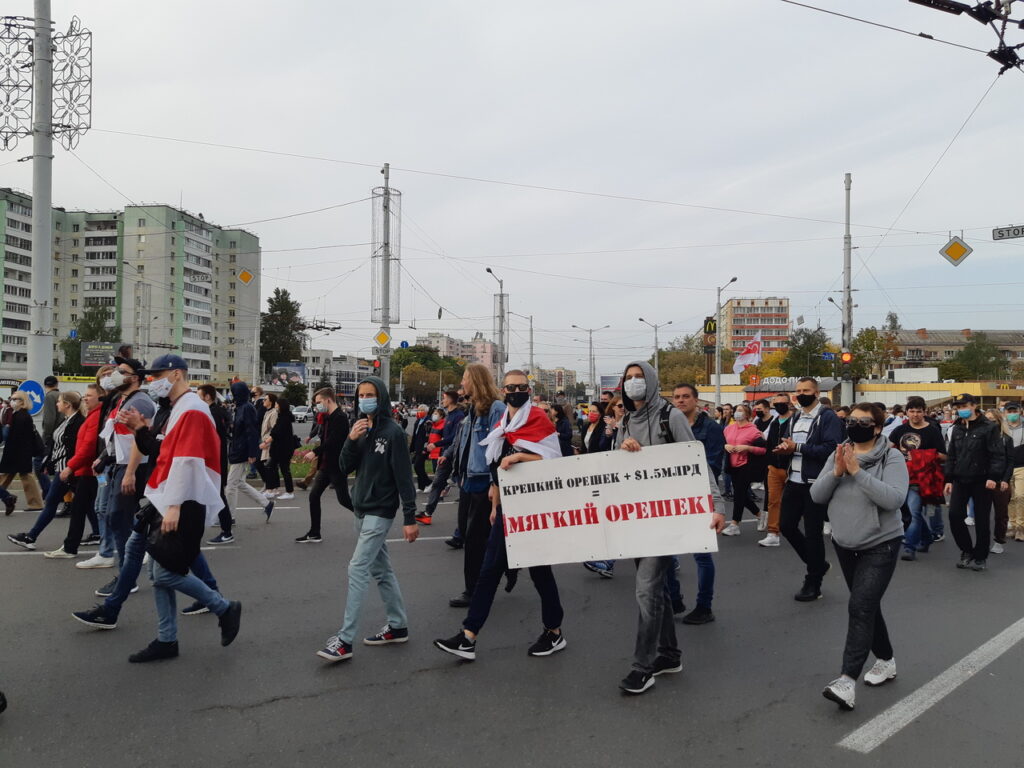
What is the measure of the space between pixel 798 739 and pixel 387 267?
24635 millimetres

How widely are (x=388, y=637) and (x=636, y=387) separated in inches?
94.4

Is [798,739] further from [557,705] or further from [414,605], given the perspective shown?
[414,605]

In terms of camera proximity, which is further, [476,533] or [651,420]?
[476,533]

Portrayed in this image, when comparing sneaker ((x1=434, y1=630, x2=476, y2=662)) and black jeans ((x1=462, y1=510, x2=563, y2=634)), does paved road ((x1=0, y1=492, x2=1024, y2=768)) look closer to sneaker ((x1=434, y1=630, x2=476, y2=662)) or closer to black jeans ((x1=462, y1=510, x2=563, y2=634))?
sneaker ((x1=434, y1=630, x2=476, y2=662))

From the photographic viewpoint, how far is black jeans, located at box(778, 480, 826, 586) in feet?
22.0

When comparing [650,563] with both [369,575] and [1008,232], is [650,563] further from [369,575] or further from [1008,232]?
[1008,232]

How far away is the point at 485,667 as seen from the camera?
4918 mm

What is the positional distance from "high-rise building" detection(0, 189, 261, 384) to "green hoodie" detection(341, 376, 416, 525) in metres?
88.5

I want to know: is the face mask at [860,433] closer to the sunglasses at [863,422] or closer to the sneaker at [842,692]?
the sunglasses at [863,422]

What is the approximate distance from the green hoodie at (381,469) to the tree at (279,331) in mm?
93593

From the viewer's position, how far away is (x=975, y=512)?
8.47m

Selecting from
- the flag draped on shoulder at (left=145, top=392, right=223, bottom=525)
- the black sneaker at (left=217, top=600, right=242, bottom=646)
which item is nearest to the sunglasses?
the flag draped on shoulder at (left=145, top=392, right=223, bottom=525)

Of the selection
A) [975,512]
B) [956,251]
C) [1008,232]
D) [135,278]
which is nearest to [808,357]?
[956,251]

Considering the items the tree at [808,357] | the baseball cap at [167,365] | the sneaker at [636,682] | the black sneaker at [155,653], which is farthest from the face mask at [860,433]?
the tree at [808,357]
